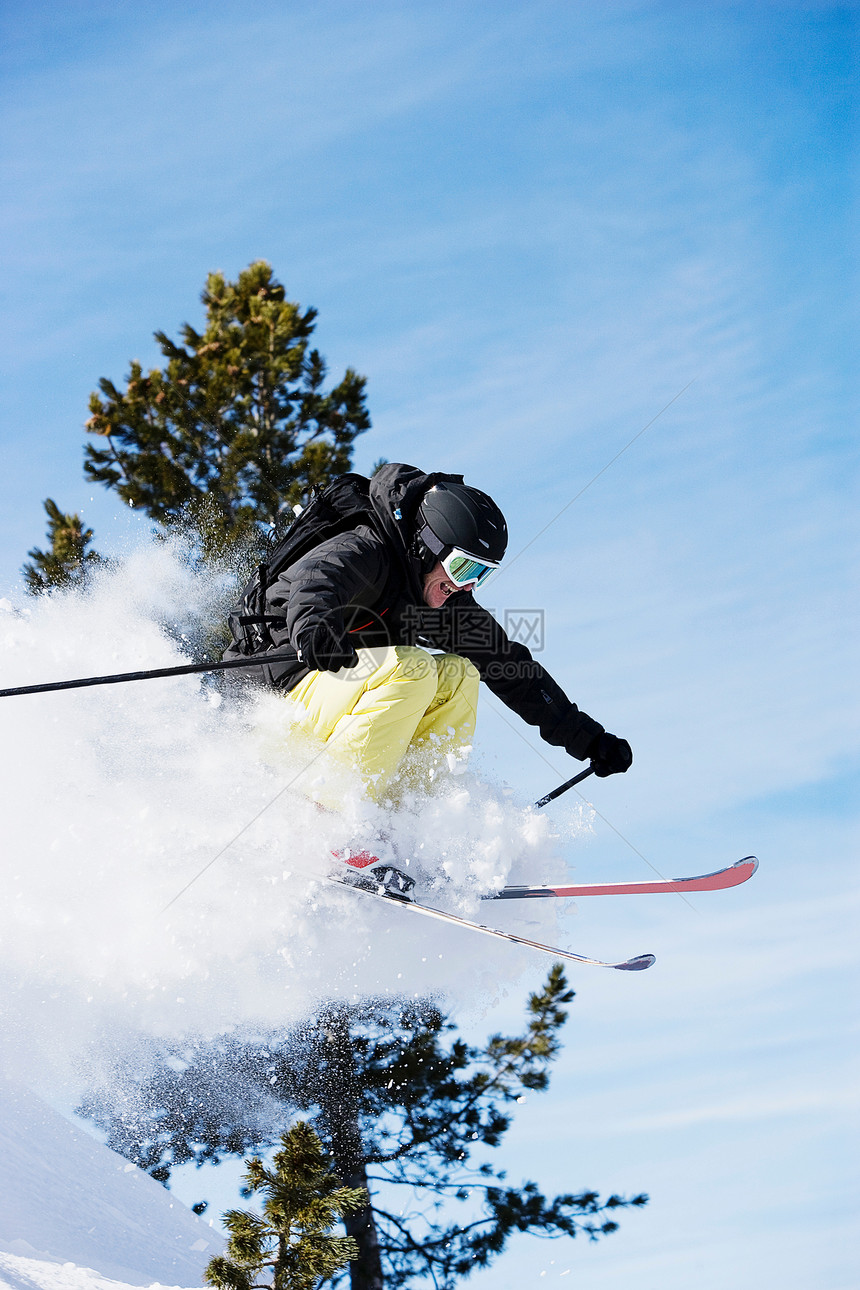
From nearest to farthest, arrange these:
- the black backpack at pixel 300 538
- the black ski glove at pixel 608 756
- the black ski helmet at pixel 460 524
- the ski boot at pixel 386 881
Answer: the black ski helmet at pixel 460 524 < the black backpack at pixel 300 538 < the ski boot at pixel 386 881 < the black ski glove at pixel 608 756

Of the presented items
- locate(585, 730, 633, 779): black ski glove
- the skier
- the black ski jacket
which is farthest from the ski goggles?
locate(585, 730, 633, 779): black ski glove

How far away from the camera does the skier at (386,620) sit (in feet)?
12.2

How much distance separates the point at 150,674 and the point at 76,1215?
4.35 m

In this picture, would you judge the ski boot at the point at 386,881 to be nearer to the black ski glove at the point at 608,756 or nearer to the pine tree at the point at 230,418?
the black ski glove at the point at 608,756

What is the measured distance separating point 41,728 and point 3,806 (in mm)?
507

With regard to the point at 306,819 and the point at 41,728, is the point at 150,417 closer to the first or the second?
the point at 41,728

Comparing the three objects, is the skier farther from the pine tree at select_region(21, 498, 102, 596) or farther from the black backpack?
the pine tree at select_region(21, 498, 102, 596)

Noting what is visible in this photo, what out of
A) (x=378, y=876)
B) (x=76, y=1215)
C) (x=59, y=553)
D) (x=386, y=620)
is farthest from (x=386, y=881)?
(x=59, y=553)

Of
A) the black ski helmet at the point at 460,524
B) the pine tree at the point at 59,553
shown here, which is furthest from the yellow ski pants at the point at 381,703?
the pine tree at the point at 59,553

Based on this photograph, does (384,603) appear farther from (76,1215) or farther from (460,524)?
(76,1215)

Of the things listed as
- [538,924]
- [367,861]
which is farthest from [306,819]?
[538,924]

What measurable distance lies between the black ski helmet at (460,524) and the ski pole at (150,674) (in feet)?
2.76

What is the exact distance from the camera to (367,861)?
14.2 feet

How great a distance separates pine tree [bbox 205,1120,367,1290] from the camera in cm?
474
